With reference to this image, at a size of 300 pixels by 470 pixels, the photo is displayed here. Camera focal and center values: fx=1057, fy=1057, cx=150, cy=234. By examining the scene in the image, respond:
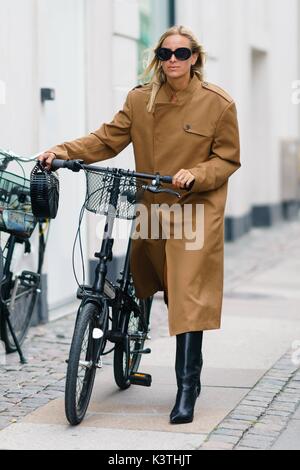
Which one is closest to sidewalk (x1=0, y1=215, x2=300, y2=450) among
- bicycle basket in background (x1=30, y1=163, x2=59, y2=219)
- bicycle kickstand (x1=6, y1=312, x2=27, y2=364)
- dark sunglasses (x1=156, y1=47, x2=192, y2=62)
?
bicycle kickstand (x1=6, y1=312, x2=27, y2=364)

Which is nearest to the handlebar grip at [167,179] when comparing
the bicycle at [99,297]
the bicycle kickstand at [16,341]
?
the bicycle at [99,297]

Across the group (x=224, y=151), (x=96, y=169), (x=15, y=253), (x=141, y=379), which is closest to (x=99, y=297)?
(x=96, y=169)

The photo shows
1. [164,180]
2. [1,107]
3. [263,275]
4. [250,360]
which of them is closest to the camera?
[164,180]

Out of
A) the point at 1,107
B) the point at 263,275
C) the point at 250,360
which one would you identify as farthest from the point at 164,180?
the point at 263,275

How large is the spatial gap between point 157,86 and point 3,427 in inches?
72.9

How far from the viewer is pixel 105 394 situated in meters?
5.85

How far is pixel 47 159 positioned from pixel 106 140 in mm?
397

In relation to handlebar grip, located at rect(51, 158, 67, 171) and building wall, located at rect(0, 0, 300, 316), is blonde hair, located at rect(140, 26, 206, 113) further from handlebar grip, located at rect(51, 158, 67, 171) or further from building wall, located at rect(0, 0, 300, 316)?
building wall, located at rect(0, 0, 300, 316)

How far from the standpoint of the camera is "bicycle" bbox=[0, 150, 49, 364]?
6.18 meters

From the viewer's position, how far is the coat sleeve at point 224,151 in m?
5.17

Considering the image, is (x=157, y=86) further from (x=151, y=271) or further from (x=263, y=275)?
(x=263, y=275)

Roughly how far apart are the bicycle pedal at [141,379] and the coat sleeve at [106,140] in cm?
119

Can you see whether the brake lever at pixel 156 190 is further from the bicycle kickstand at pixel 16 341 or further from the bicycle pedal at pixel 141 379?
the bicycle kickstand at pixel 16 341

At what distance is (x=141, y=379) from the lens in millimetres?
5684
